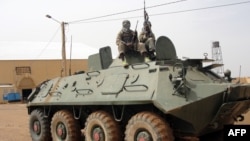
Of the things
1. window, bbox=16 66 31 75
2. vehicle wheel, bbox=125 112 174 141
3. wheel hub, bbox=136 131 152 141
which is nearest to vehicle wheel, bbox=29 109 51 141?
vehicle wheel, bbox=125 112 174 141

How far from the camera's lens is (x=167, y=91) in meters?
7.27

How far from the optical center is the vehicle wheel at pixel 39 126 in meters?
11.0

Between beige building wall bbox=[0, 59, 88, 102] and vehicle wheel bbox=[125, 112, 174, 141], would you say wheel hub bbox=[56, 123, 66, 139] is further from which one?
beige building wall bbox=[0, 59, 88, 102]

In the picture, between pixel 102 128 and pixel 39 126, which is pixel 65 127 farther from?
pixel 102 128

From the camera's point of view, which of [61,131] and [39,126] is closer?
[61,131]

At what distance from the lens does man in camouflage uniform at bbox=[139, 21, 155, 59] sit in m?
9.52

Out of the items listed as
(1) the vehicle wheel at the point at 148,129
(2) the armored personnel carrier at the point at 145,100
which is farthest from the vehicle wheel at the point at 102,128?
(1) the vehicle wheel at the point at 148,129

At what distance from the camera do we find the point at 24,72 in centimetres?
3581

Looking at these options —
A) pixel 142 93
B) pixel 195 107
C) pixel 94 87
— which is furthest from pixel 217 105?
pixel 94 87

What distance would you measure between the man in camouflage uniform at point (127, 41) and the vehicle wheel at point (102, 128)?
1.60m

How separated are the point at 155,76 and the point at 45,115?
4.64 meters

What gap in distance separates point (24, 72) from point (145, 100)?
98.7ft

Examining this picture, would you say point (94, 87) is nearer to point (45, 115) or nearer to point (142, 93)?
point (142, 93)

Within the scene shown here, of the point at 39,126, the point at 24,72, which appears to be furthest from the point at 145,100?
the point at 24,72
